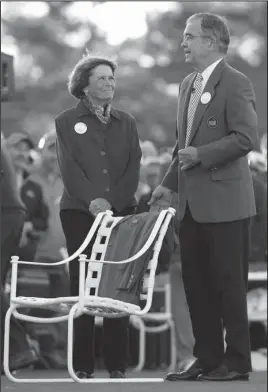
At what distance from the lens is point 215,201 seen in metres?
6.96

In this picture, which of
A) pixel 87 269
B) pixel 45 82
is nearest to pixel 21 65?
pixel 45 82

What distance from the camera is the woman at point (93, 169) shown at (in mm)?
7316

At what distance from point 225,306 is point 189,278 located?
10.5 inches

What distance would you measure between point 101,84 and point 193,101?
2.04ft

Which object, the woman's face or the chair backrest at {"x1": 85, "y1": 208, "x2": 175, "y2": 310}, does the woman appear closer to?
the woman's face

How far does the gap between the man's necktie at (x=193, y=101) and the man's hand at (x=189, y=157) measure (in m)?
0.21

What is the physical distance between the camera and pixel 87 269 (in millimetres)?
7477

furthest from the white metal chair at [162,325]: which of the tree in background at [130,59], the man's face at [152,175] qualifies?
the tree in background at [130,59]

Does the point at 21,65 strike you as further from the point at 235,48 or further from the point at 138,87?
the point at 235,48

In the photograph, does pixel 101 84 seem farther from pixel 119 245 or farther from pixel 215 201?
pixel 215 201
